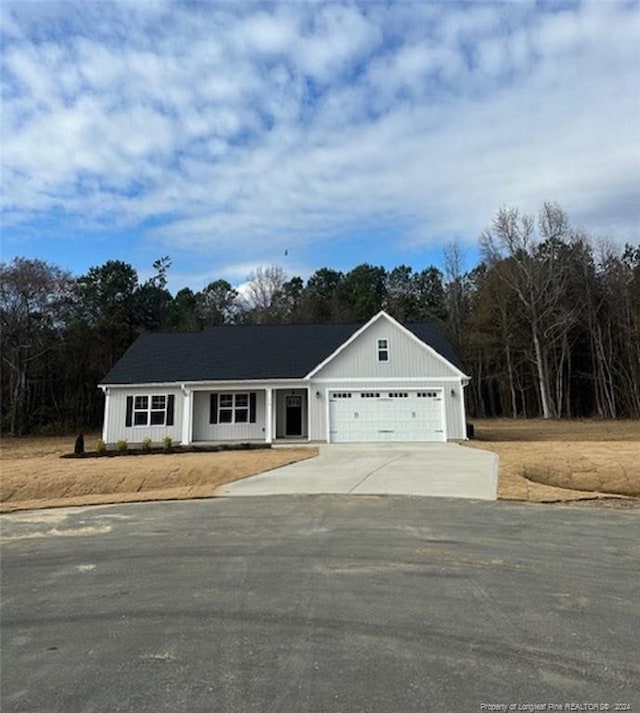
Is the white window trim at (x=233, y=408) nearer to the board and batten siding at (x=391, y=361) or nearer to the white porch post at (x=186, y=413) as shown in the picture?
the white porch post at (x=186, y=413)

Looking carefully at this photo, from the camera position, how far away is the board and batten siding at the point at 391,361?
907 inches

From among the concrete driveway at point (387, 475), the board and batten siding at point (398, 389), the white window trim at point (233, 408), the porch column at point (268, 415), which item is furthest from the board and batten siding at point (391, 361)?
the concrete driveway at point (387, 475)

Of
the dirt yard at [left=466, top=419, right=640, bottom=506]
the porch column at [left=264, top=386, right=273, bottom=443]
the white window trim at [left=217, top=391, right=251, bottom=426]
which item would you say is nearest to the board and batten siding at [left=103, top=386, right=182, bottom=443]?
the white window trim at [left=217, top=391, right=251, bottom=426]

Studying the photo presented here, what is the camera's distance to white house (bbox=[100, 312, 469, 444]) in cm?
2269

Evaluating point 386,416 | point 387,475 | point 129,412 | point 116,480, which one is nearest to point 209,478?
point 116,480

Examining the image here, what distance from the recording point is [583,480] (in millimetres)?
12477

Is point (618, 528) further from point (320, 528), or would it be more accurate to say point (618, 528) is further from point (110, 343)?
point (110, 343)

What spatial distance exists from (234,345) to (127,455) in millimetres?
8517

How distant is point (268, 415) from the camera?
914 inches

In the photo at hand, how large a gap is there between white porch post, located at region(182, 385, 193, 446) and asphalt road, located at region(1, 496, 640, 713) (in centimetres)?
1472

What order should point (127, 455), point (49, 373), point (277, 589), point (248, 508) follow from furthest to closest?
point (49, 373)
point (127, 455)
point (248, 508)
point (277, 589)

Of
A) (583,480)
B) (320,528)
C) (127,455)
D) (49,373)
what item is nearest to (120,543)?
(320,528)

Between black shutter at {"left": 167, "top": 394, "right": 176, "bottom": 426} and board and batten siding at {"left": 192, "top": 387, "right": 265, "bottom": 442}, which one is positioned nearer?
black shutter at {"left": 167, "top": 394, "right": 176, "bottom": 426}

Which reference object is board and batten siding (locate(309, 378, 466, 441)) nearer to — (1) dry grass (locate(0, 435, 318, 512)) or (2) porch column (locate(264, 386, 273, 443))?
(2) porch column (locate(264, 386, 273, 443))
